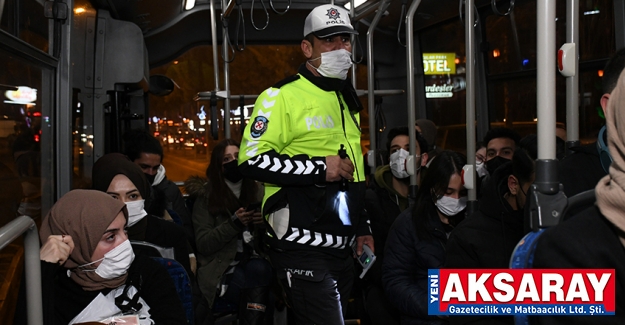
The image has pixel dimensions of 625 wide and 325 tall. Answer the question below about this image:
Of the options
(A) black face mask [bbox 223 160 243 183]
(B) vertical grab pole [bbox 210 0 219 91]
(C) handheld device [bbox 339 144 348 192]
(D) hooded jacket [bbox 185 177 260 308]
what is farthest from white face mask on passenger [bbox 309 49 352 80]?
(B) vertical grab pole [bbox 210 0 219 91]

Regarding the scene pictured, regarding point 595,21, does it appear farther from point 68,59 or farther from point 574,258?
point 574,258

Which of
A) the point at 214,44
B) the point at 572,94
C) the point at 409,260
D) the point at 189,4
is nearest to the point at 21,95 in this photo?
the point at 409,260

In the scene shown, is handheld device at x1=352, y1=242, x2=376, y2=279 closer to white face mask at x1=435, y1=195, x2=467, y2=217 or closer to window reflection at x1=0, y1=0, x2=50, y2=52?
white face mask at x1=435, y1=195, x2=467, y2=217

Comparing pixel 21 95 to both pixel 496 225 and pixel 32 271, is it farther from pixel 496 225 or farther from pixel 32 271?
pixel 496 225

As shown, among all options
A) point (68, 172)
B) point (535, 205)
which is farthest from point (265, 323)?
point (535, 205)

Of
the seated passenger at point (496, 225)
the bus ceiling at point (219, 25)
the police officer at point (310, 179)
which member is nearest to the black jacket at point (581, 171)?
the seated passenger at point (496, 225)

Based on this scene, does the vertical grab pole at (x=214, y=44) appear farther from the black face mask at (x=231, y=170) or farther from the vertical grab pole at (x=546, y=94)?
the vertical grab pole at (x=546, y=94)

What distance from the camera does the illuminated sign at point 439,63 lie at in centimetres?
686

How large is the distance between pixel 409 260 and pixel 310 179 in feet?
2.52

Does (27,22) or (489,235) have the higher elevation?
(27,22)

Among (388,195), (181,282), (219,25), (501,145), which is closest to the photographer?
(181,282)

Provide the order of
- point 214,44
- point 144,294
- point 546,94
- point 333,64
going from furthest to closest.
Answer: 1. point 214,44
2. point 333,64
3. point 144,294
4. point 546,94

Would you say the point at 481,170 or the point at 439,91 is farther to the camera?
the point at 439,91

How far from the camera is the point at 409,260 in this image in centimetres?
304
